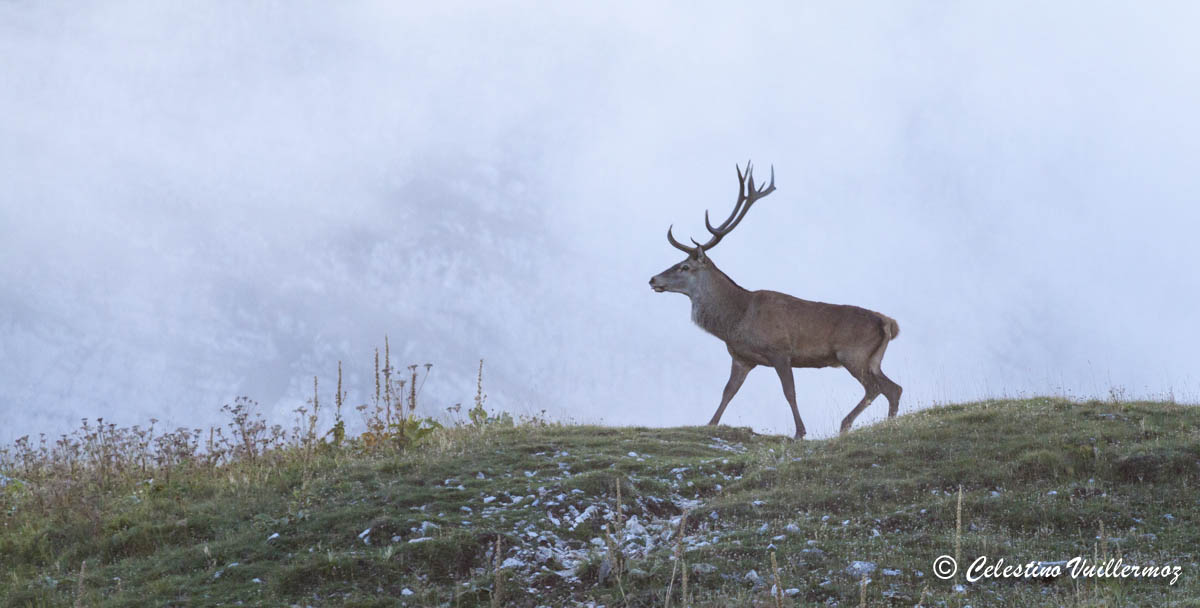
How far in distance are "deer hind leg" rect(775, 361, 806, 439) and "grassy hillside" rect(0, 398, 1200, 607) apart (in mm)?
1922

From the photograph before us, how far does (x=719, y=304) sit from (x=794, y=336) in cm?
136

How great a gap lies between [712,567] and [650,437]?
6102 mm

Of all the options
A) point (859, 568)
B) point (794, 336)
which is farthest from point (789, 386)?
point (859, 568)

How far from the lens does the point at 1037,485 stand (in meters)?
9.53

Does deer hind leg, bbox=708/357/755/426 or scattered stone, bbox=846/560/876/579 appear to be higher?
deer hind leg, bbox=708/357/755/426

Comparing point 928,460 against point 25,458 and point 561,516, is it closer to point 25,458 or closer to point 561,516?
point 561,516

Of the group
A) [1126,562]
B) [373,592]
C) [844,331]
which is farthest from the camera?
[844,331]

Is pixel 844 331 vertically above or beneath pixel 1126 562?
above

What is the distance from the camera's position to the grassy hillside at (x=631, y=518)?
24.7 ft

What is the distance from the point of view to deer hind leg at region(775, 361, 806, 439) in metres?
14.8

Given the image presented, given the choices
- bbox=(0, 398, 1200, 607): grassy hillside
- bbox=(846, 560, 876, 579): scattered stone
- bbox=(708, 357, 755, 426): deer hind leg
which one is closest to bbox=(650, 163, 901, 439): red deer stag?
→ bbox=(708, 357, 755, 426): deer hind leg

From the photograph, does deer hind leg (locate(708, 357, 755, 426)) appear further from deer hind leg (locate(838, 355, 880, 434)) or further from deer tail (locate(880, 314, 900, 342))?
deer tail (locate(880, 314, 900, 342))

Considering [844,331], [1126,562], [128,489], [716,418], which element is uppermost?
[844,331]

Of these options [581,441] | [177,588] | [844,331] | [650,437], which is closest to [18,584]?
[177,588]
